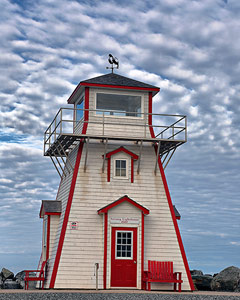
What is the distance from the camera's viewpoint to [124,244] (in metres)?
22.0

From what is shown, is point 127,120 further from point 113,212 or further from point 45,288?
point 45,288

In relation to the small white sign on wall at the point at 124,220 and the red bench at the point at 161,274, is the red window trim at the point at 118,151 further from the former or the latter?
the red bench at the point at 161,274

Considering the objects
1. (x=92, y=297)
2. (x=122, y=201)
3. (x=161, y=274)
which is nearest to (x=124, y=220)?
(x=122, y=201)

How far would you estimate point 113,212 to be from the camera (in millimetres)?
22109

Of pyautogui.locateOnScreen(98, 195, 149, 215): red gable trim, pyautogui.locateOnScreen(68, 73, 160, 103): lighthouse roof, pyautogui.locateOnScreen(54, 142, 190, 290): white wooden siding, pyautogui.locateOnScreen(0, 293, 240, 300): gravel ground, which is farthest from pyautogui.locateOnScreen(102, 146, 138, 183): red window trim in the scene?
pyautogui.locateOnScreen(0, 293, 240, 300): gravel ground

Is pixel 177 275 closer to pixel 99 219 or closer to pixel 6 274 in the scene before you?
pixel 99 219

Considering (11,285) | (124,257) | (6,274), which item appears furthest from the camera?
(6,274)

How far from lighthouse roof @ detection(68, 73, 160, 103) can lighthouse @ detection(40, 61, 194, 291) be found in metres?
0.05

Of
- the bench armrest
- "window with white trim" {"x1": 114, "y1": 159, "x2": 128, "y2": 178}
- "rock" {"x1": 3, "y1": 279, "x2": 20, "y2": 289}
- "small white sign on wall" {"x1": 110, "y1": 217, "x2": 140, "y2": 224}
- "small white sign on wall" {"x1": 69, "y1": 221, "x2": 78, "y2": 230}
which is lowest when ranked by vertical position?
"rock" {"x1": 3, "y1": 279, "x2": 20, "y2": 289}

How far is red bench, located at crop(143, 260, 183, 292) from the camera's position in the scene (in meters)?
21.6

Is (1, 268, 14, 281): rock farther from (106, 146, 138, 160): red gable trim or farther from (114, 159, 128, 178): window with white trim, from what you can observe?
(106, 146, 138, 160): red gable trim

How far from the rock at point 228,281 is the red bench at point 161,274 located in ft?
14.4

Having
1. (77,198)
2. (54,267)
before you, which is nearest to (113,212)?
(77,198)

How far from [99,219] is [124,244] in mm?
1494
